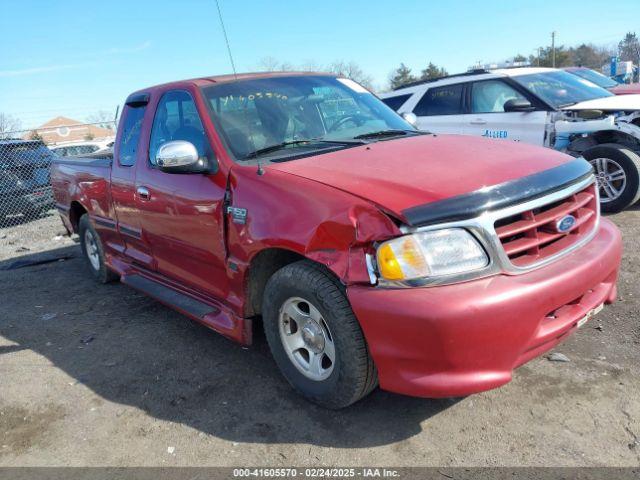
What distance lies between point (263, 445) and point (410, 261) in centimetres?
125

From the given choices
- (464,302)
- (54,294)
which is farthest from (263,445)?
(54,294)

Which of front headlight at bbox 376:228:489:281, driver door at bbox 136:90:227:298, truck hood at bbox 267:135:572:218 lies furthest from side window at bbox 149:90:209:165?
front headlight at bbox 376:228:489:281

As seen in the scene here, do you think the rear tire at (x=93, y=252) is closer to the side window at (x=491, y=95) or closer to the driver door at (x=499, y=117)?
the driver door at (x=499, y=117)

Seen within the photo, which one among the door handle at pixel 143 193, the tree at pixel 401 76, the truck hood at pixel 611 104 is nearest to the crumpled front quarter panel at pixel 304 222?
the door handle at pixel 143 193

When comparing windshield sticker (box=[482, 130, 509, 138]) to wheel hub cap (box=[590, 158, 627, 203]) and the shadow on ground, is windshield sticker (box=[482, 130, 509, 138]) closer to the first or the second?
wheel hub cap (box=[590, 158, 627, 203])

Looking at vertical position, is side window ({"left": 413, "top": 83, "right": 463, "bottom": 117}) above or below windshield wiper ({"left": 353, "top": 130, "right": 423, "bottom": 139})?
below

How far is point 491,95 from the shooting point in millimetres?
7543

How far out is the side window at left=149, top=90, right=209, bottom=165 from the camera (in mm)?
3521

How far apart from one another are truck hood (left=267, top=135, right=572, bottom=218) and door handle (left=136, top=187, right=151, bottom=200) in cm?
135

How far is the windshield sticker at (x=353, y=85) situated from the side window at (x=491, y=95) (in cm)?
369

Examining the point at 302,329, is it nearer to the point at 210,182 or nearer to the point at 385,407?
the point at 385,407

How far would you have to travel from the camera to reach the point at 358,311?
240 cm

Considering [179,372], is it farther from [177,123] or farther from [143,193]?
[177,123]

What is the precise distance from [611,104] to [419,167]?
522 cm
